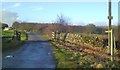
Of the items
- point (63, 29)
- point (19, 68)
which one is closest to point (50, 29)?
point (63, 29)

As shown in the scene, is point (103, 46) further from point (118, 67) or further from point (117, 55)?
A: point (118, 67)

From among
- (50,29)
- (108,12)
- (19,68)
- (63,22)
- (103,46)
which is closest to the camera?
(19,68)

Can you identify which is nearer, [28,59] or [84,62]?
[84,62]

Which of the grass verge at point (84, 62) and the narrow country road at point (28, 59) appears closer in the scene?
the grass verge at point (84, 62)

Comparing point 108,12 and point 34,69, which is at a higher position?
point 108,12

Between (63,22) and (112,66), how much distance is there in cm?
3425

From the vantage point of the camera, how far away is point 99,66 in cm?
1103

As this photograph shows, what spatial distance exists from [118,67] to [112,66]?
0.23m

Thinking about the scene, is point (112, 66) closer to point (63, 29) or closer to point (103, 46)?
point (103, 46)

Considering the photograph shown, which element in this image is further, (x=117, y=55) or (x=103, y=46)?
(x=103, y=46)

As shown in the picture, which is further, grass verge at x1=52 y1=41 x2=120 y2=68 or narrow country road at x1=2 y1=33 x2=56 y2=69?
narrow country road at x1=2 y1=33 x2=56 y2=69

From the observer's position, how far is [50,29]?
52594mm

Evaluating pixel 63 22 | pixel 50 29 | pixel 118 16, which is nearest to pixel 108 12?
pixel 118 16

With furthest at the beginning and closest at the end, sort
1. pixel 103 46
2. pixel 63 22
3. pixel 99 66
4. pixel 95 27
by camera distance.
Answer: pixel 63 22
pixel 95 27
pixel 103 46
pixel 99 66
